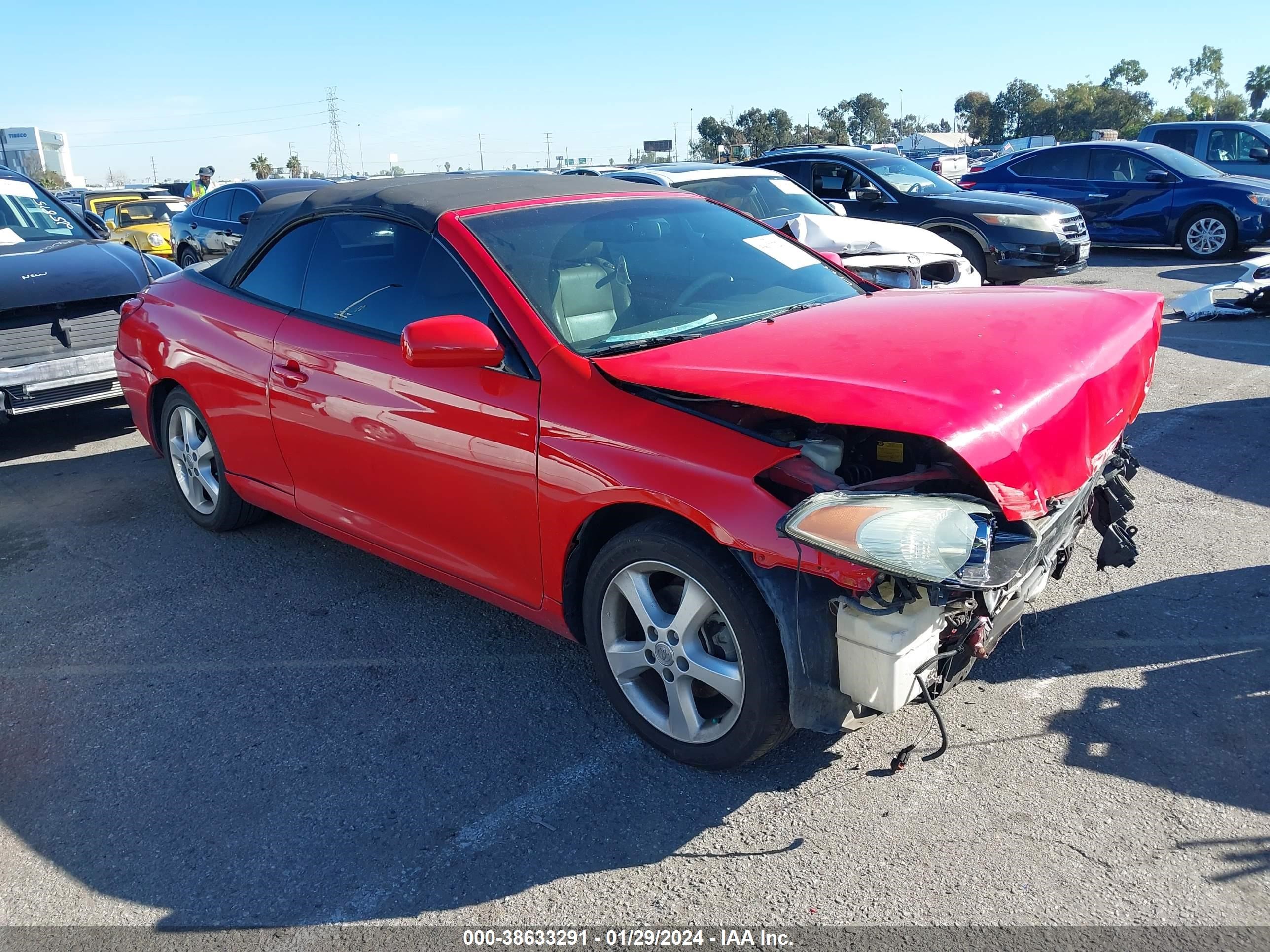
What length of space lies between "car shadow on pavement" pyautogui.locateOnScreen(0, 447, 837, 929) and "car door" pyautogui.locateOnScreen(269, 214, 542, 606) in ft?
1.38

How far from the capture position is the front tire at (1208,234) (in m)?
12.9

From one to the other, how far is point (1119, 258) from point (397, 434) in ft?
44.9

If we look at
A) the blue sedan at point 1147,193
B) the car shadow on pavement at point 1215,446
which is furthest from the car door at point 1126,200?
the car shadow on pavement at point 1215,446

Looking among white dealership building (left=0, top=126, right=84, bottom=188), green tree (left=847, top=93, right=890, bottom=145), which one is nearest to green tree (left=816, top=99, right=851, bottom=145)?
green tree (left=847, top=93, right=890, bottom=145)

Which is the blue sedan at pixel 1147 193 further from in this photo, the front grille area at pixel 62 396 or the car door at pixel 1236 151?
the front grille area at pixel 62 396

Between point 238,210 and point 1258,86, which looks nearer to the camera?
point 238,210

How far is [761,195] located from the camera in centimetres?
908

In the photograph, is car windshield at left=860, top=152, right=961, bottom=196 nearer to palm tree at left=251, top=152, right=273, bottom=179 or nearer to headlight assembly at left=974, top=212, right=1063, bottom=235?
headlight assembly at left=974, top=212, right=1063, bottom=235

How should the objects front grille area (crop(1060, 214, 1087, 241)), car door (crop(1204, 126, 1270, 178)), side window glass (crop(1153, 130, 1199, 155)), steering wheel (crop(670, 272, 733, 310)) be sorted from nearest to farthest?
steering wheel (crop(670, 272, 733, 310)) → front grille area (crop(1060, 214, 1087, 241)) → car door (crop(1204, 126, 1270, 178)) → side window glass (crop(1153, 130, 1199, 155))

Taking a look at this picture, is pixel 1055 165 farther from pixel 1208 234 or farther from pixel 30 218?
pixel 30 218

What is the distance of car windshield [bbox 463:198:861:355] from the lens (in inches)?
132

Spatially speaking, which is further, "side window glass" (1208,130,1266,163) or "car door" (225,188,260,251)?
"side window glass" (1208,130,1266,163)

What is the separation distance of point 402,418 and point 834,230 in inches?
198

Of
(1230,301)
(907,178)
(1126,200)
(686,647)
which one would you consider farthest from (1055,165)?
(686,647)
